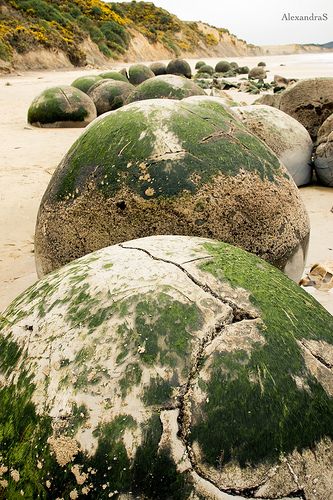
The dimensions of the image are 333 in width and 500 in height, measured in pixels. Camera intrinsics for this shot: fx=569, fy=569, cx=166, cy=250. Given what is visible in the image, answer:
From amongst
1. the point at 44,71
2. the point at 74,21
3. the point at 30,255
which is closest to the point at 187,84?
the point at 30,255

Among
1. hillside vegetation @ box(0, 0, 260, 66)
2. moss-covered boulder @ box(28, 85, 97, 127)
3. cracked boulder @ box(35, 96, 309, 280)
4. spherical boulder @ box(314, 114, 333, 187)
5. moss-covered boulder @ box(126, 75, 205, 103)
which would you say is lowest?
hillside vegetation @ box(0, 0, 260, 66)

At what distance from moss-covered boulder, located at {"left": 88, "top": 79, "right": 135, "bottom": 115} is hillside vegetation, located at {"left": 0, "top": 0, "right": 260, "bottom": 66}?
13283 mm

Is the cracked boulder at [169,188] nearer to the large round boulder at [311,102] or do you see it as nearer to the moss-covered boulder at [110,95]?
the large round boulder at [311,102]

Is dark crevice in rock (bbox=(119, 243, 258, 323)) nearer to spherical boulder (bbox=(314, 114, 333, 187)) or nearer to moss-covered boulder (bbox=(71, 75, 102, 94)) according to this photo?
spherical boulder (bbox=(314, 114, 333, 187))

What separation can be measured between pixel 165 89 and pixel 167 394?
7.27 metres

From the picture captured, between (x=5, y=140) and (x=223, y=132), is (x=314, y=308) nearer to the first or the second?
(x=223, y=132)

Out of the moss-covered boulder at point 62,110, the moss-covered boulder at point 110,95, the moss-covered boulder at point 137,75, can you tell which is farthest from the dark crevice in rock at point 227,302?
the moss-covered boulder at point 137,75

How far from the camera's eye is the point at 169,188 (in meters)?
2.86

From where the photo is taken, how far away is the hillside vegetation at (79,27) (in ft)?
86.1

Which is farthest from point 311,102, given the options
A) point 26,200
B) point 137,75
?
point 137,75

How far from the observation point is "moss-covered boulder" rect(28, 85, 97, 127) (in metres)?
11.5

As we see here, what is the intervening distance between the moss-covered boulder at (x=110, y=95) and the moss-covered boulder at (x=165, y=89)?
395 cm

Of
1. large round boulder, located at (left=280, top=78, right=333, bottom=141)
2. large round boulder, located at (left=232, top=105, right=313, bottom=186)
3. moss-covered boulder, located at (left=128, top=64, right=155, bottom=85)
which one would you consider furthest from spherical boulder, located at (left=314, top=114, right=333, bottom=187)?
moss-covered boulder, located at (left=128, top=64, right=155, bottom=85)

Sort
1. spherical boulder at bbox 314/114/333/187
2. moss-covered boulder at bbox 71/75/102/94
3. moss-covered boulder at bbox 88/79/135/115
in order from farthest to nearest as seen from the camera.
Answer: moss-covered boulder at bbox 71/75/102/94 → moss-covered boulder at bbox 88/79/135/115 → spherical boulder at bbox 314/114/333/187
